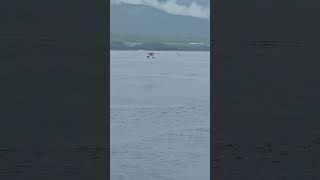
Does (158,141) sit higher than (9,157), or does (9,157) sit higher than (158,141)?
(9,157)

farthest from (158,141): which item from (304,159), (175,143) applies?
(304,159)

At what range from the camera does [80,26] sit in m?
2.28

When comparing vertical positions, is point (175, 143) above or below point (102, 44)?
below

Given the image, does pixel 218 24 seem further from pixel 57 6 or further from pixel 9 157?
pixel 9 157

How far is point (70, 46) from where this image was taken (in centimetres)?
228

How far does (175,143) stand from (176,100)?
7.20m

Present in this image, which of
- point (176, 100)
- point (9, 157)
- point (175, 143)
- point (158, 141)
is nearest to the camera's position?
point (9, 157)

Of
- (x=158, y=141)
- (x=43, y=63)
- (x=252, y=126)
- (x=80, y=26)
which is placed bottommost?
(x=158, y=141)

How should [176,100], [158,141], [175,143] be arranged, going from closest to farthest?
[175,143]
[158,141]
[176,100]

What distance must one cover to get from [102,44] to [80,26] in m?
0.12

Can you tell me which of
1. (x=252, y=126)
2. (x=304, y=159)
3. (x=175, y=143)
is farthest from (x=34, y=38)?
(x=175, y=143)

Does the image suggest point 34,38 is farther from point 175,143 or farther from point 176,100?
point 176,100

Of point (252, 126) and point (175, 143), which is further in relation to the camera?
point (175, 143)

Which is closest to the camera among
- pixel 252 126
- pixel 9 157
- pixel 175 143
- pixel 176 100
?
pixel 9 157
